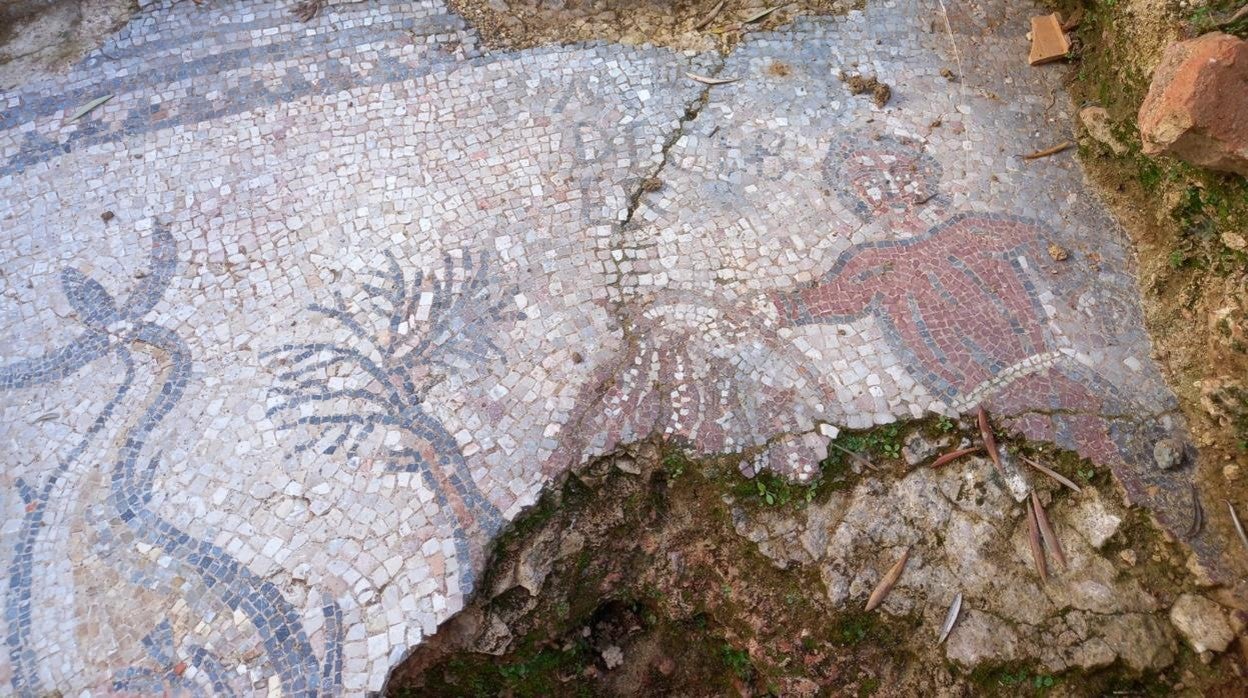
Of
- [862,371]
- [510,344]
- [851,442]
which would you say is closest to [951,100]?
[862,371]

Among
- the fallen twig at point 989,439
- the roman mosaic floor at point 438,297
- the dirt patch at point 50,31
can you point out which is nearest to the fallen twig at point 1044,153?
the roman mosaic floor at point 438,297

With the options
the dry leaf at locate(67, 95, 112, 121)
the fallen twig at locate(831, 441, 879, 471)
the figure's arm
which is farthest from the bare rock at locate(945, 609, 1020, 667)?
the dry leaf at locate(67, 95, 112, 121)

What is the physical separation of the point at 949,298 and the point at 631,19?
3.26 m

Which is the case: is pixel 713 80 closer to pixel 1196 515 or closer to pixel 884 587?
pixel 884 587

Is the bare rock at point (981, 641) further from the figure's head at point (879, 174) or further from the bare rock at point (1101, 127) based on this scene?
the bare rock at point (1101, 127)

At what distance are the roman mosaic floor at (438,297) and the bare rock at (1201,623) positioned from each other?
29 centimetres

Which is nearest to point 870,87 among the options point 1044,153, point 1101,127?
point 1044,153

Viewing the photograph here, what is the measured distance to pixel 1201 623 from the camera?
408cm

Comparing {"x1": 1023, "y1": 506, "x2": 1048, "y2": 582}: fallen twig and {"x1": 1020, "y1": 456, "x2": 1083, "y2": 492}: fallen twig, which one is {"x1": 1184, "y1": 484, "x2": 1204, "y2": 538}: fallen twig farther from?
{"x1": 1023, "y1": 506, "x2": 1048, "y2": 582}: fallen twig

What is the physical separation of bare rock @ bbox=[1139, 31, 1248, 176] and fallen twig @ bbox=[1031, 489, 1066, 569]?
2.12m

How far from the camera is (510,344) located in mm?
4773

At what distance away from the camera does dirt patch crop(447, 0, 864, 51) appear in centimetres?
597

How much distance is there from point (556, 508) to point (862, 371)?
203cm

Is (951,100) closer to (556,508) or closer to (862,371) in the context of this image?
(862,371)
